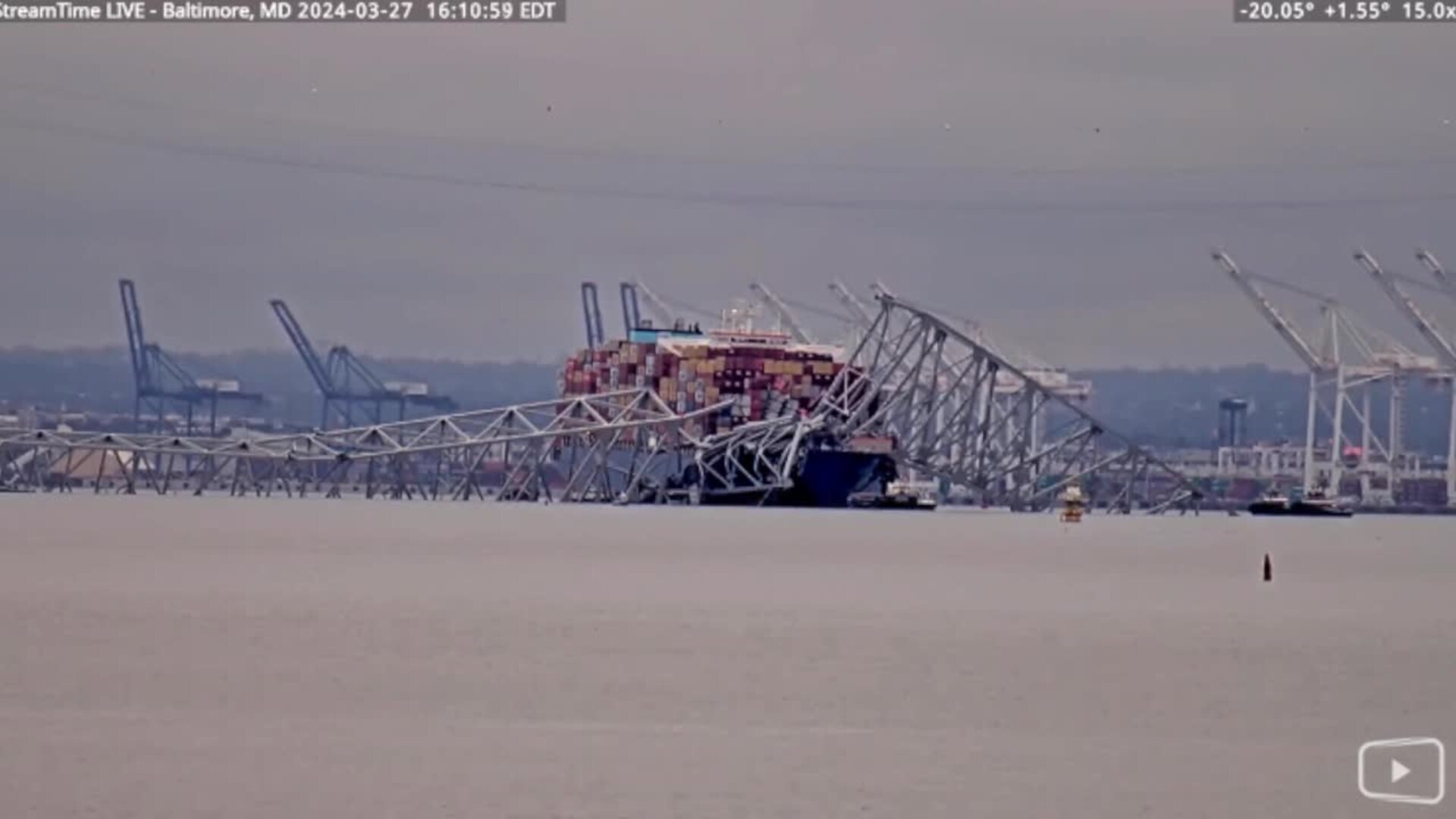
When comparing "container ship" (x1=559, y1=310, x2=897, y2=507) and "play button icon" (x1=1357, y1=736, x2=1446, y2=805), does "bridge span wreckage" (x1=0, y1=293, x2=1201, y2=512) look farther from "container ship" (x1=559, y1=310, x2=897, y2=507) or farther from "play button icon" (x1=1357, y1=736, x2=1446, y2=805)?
"play button icon" (x1=1357, y1=736, x2=1446, y2=805)

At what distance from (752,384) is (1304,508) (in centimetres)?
3757

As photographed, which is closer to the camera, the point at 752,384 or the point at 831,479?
the point at 831,479

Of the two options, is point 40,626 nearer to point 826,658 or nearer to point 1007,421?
point 826,658

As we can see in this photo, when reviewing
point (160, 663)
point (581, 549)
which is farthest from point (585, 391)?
point (160, 663)

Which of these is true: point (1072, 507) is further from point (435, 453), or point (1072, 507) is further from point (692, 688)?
point (692, 688)

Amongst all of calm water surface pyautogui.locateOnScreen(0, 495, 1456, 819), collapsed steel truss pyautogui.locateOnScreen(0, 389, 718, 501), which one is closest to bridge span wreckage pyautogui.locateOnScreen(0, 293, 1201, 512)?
collapsed steel truss pyautogui.locateOnScreen(0, 389, 718, 501)

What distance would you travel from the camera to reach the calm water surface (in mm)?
23219

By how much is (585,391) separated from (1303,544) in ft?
318

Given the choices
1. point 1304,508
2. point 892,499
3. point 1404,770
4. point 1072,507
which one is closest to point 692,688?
point 1404,770

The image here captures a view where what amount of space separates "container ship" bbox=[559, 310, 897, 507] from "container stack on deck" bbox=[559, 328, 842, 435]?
0.05 m

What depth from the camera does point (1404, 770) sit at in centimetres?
2555

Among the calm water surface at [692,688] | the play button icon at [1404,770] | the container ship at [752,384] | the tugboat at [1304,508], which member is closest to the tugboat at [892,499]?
the container ship at [752,384]

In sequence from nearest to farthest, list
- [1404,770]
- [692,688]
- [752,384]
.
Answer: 1. [1404,770]
2. [692,688]
3. [752,384]

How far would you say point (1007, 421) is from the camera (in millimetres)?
168875
